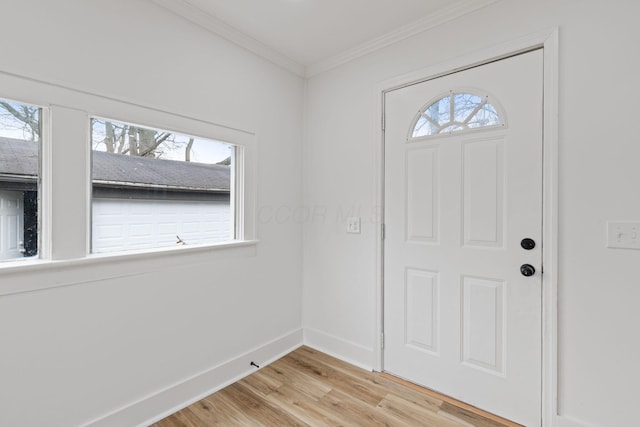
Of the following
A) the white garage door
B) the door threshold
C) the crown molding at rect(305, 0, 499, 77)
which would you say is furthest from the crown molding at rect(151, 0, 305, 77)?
the door threshold

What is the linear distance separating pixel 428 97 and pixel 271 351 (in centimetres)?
229

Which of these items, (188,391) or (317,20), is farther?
(317,20)

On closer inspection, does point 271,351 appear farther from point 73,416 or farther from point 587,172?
point 587,172

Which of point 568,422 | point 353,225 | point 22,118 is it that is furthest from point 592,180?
point 22,118

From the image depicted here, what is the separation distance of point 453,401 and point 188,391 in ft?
5.60

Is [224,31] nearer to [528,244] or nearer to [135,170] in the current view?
[135,170]

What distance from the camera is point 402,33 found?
2031 millimetres

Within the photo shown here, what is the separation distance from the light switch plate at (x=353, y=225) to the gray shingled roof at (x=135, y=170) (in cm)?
101

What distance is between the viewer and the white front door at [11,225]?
130 cm

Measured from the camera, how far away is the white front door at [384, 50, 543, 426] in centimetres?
162

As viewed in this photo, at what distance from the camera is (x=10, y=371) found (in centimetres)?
127

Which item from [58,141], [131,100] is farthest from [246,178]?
[58,141]

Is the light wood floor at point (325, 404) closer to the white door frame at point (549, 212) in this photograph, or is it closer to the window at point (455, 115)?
the white door frame at point (549, 212)

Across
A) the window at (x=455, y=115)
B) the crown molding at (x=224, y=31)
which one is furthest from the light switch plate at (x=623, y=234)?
the crown molding at (x=224, y=31)
